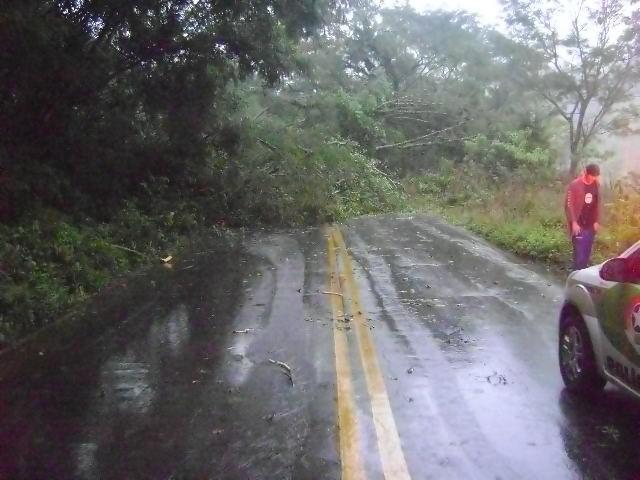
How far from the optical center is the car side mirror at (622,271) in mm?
4637

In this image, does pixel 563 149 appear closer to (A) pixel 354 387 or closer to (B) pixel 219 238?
(B) pixel 219 238

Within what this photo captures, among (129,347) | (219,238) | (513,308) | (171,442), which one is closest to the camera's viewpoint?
(171,442)

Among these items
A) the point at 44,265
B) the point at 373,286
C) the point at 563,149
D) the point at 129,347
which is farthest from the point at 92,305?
the point at 563,149

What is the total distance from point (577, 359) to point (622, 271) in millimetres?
1047

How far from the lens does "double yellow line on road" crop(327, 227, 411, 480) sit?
4223 mm

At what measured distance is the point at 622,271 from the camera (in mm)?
4723

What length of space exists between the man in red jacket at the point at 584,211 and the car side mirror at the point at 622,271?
17.0 ft

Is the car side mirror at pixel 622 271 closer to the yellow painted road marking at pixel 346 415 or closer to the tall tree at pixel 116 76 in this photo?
the yellow painted road marking at pixel 346 415

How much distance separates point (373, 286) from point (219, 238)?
941 cm

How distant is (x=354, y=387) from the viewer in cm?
574

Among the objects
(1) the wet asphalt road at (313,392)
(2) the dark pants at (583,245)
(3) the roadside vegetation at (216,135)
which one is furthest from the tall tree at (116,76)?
(2) the dark pants at (583,245)

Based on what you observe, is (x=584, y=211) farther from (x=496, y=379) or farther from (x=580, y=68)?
(x=580, y=68)

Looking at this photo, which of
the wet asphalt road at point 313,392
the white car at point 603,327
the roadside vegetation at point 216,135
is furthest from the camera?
the roadside vegetation at point 216,135

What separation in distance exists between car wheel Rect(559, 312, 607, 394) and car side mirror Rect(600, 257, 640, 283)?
645mm
